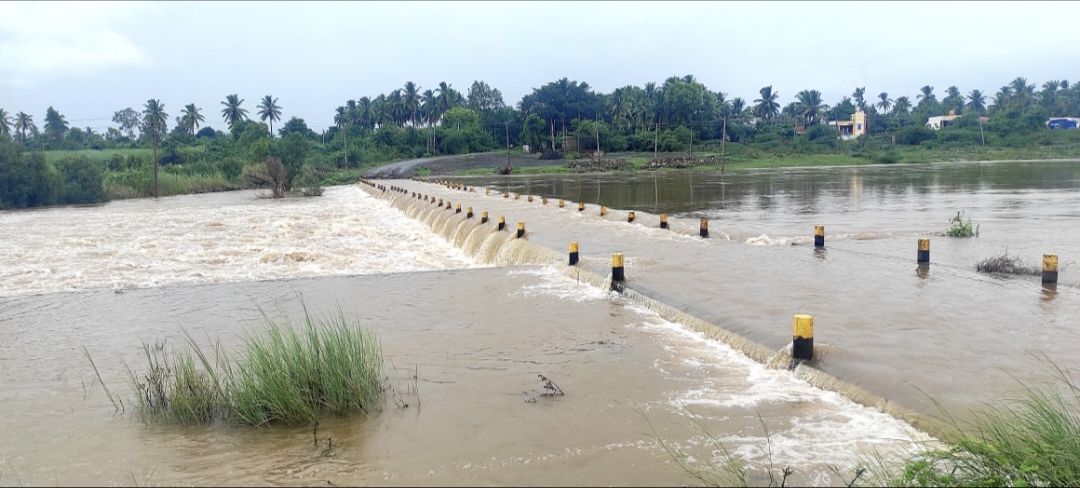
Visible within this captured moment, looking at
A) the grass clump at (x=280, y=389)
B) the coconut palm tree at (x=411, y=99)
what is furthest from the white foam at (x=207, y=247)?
the coconut palm tree at (x=411, y=99)

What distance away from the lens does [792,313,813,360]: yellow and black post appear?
304 inches

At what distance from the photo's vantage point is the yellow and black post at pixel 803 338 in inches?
304

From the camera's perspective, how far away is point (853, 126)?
107m

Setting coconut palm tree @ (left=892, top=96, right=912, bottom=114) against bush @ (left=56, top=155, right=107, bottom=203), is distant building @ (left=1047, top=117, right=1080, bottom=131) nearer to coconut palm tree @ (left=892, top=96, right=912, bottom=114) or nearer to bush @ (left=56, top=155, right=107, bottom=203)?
coconut palm tree @ (left=892, top=96, right=912, bottom=114)

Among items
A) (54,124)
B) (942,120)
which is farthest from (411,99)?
(942,120)

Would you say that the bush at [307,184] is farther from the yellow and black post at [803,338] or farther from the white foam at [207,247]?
the yellow and black post at [803,338]

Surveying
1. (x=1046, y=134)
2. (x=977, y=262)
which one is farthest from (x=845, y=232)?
(x=1046, y=134)

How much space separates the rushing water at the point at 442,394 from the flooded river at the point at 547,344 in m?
0.03

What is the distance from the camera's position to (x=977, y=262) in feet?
46.7

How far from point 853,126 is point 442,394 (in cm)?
11087

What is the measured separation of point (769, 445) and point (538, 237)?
43.2ft

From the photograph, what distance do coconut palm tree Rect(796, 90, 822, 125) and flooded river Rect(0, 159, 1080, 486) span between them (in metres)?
87.0

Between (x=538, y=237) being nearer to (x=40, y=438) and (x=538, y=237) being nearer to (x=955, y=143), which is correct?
(x=40, y=438)

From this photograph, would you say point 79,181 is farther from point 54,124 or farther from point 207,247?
point 54,124
